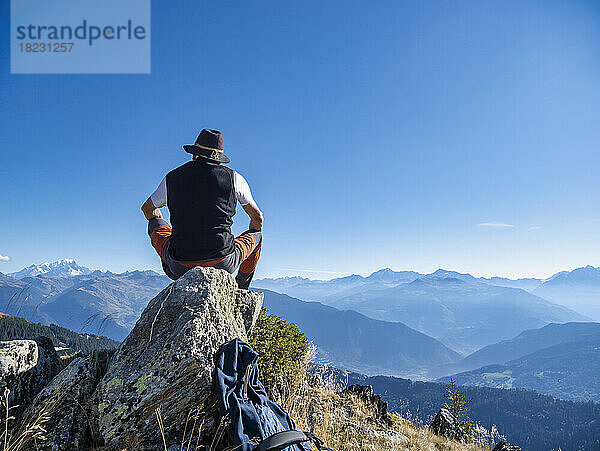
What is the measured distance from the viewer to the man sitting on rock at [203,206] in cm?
492

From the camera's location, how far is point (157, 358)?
4.04 meters

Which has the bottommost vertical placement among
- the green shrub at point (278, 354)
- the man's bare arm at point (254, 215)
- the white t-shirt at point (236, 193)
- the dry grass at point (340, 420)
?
the dry grass at point (340, 420)

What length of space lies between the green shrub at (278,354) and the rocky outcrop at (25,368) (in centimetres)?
272

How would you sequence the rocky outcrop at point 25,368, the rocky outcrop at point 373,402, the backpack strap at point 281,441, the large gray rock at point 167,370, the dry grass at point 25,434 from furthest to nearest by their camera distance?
the rocky outcrop at point 373,402, the rocky outcrop at point 25,368, the large gray rock at point 167,370, the dry grass at point 25,434, the backpack strap at point 281,441

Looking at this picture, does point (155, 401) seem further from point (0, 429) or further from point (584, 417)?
point (584, 417)

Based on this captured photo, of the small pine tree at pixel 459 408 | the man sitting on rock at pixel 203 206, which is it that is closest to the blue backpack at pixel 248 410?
the man sitting on rock at pixel 203 206

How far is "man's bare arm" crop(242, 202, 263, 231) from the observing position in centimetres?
555

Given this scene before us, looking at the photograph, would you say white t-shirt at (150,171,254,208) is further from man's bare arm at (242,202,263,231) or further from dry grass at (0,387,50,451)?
dry grass at (0,387,50,451)

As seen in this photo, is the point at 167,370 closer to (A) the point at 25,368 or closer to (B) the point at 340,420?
(A) the point at 25,368

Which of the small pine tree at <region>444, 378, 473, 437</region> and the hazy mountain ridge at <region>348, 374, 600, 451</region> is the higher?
the small pine tree at <region>444, 378, 473, 437</region>

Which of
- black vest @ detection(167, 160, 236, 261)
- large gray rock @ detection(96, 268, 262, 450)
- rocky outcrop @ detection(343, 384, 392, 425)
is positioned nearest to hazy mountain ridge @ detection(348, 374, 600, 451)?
rocky outcrop @ detection(343, 384, 392, 425)

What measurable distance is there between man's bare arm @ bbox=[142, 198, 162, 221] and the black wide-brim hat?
3.26ft

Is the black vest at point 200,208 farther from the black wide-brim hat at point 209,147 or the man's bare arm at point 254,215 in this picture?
the man's bare arm at point 254,215

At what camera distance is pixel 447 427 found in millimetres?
13484
